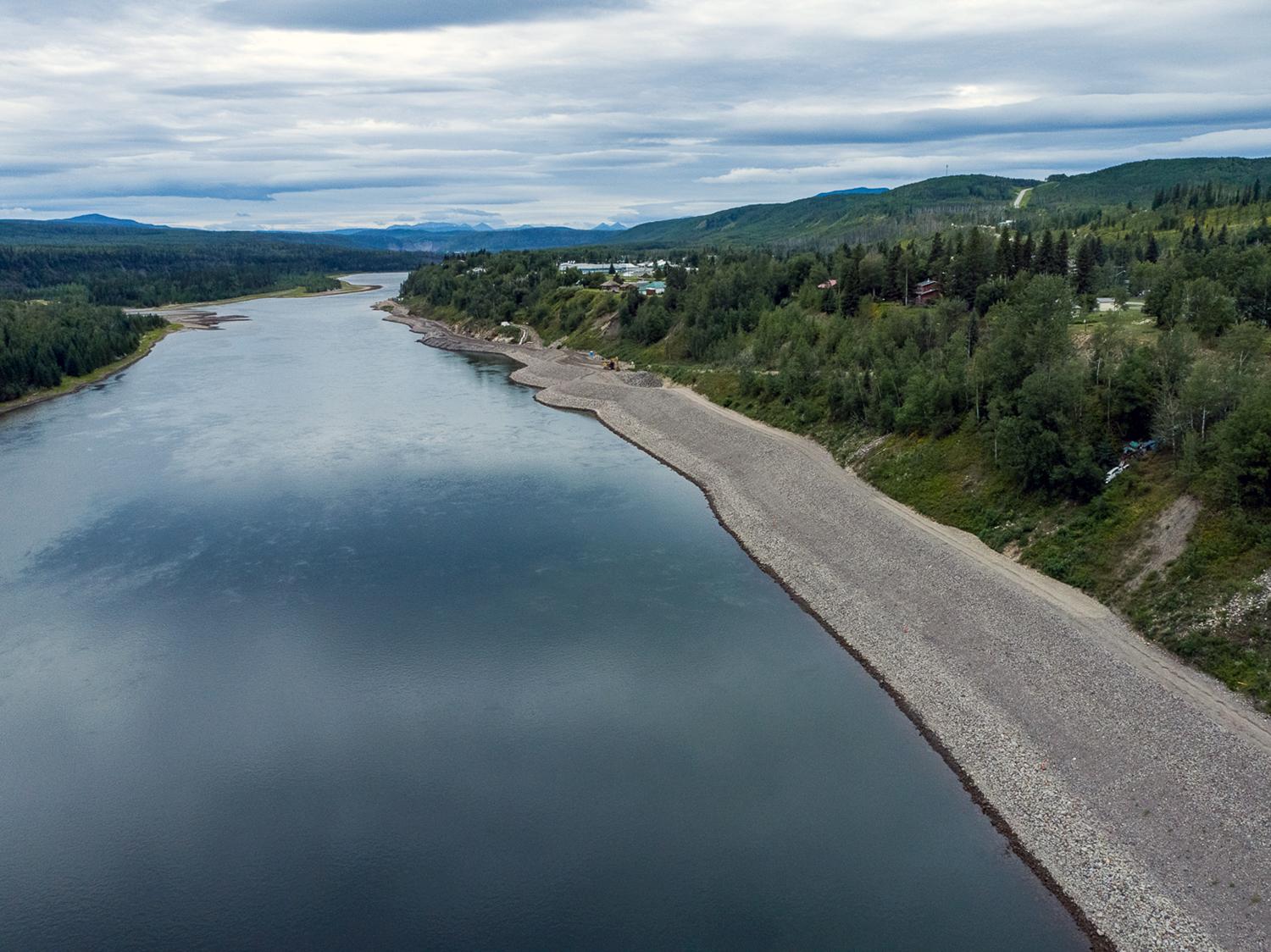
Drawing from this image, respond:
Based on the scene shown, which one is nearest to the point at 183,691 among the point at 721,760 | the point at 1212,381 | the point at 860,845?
the point at 721,760

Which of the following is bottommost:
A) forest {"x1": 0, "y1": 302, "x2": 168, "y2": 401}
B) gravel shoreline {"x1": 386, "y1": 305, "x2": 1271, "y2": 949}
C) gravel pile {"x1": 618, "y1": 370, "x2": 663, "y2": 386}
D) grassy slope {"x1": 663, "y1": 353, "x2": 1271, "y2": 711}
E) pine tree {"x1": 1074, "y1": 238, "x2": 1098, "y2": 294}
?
gravel shoreline {"x1": 386, "y1": 305, "x2": 1271, "y2": 949}

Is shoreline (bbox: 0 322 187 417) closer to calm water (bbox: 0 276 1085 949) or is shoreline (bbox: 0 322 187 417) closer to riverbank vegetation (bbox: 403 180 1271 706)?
calm water (bbox: 0 276 1085 949)

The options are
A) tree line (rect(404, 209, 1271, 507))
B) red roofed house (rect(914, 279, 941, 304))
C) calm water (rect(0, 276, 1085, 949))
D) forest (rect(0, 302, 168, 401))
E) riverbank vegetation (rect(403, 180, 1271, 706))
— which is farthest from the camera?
forest (rect(0, 302, 168, 401))

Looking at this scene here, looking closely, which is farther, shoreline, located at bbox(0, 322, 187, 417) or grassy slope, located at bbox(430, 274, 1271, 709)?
shoreline, located at bbox(0, 322, 187, 417)

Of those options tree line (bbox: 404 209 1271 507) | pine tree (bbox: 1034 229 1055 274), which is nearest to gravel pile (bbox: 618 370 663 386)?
tree line (bbox: 404 209 1271 507)

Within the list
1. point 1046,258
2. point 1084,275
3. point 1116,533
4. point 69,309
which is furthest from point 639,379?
point 69,309

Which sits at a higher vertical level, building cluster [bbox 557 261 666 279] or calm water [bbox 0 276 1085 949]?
building cluster [bbox 557 261 666 279]

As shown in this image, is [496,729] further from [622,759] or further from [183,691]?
[183,691]
